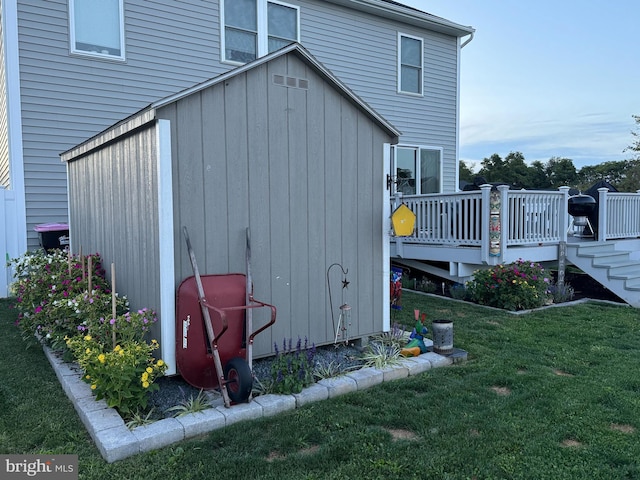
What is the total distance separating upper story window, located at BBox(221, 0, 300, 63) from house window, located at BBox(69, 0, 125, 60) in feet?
6.01

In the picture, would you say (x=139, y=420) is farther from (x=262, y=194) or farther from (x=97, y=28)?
(x=97, y=28)

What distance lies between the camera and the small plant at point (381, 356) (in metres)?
3.94

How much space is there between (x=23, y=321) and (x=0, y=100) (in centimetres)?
511

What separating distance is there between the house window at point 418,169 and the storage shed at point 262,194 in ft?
21.3

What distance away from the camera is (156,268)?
11.3 feet

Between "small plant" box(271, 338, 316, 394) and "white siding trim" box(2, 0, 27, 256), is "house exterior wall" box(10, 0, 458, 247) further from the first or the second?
"small plant" box(271, 338, 316, 394)

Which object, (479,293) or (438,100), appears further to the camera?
(438,100)

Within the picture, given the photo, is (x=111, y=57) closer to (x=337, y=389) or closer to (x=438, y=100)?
(x=337, y=389)

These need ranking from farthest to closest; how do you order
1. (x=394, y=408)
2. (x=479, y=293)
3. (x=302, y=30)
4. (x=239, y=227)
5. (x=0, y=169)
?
1. (x=302, y=30)
2. (x=0, y=169)
3. (x=479, y=293)
4. (x=239, y=227)
5. (x=394, y=408)

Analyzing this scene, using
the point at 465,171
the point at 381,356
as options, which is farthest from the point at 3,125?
the point at 465,171

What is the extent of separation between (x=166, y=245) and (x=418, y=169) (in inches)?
351

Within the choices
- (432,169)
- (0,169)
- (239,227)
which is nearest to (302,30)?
(432,169)

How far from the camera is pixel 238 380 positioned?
3.05 metres

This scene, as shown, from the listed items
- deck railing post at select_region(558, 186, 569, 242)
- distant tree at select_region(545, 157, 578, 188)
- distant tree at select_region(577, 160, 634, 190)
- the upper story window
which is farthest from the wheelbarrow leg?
distant tree at select_region(545, 157, 578, 188)
